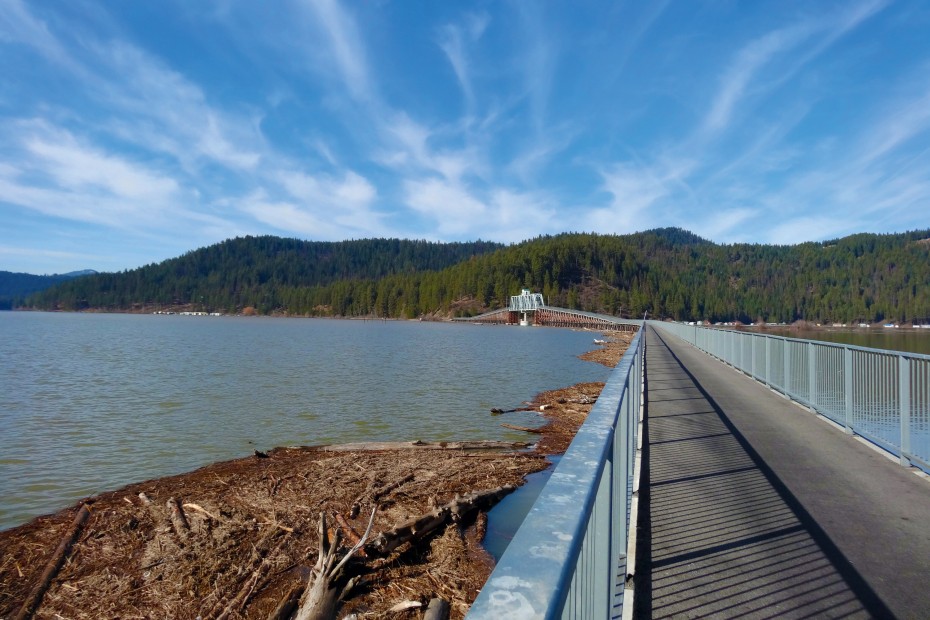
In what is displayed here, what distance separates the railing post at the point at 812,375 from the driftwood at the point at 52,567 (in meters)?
12.5

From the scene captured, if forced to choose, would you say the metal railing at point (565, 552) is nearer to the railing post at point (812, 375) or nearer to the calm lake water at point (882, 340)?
the railing post at point (812, 375)

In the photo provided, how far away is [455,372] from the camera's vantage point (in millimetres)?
31312

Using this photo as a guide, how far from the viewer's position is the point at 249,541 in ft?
24.7

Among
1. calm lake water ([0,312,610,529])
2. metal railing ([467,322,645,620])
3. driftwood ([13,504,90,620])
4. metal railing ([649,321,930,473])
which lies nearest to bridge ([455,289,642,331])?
calm lake water ([0,312,610,529])

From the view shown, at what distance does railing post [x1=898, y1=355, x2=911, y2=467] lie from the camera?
717 cm

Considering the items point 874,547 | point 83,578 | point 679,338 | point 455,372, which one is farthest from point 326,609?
point 679,338

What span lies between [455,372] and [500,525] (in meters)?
22.9

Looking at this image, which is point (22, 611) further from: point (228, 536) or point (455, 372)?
point (455, 372)

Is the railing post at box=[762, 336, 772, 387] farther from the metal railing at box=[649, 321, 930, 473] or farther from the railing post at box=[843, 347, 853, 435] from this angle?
the railing post at box=[843, 347, 853, 435]

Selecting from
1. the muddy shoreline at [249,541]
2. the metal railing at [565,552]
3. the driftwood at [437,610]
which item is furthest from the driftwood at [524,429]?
the metal railing at [565,552]

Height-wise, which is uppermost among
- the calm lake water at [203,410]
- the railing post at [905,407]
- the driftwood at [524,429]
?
the railing post at [905,407]

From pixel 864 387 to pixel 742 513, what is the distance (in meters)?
5.08

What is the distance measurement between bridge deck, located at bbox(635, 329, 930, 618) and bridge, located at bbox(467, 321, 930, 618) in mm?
16

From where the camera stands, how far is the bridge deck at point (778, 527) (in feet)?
12.6
